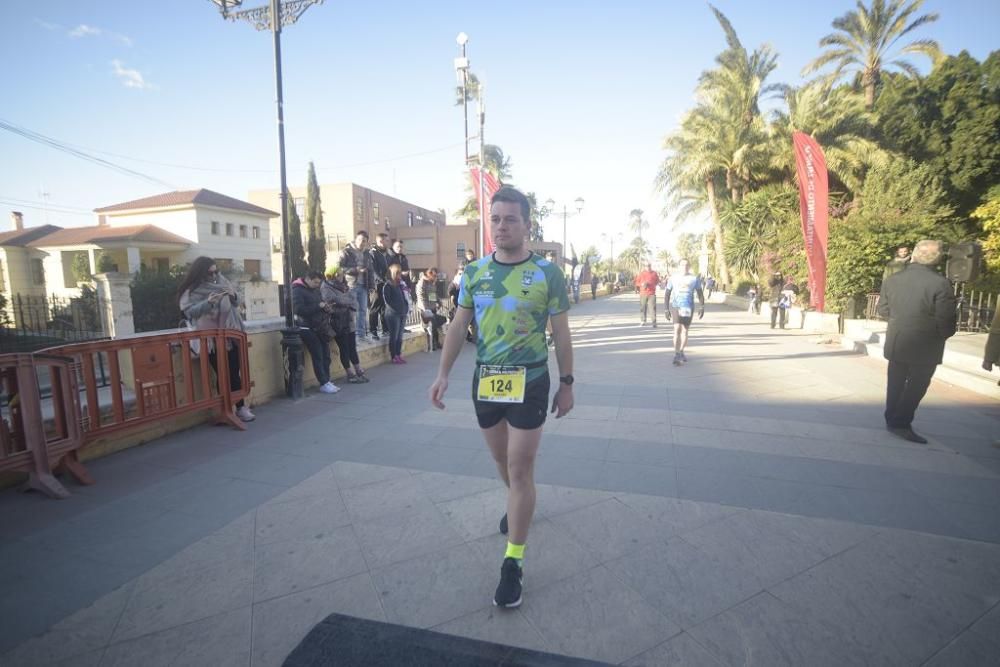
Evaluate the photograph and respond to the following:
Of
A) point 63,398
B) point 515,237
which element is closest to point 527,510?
point 515,237

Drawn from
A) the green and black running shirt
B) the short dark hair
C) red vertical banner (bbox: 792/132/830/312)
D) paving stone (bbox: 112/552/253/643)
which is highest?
red vertical banner (bbox: 792/132/830/312)

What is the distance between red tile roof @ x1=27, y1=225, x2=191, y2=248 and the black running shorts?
38377 mm

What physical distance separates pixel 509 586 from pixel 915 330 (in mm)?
4725

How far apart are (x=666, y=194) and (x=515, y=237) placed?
3325 cm

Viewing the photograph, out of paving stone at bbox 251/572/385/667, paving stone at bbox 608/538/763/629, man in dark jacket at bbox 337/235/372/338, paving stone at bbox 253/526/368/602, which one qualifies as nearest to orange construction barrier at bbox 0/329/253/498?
paving stone at bbox 253/526/368/602

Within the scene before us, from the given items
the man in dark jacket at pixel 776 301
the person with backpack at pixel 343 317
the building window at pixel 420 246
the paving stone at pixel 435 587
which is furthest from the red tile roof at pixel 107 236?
the paving stone at pixel 435 587

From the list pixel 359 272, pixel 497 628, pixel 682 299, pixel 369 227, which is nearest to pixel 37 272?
pixel 369 227

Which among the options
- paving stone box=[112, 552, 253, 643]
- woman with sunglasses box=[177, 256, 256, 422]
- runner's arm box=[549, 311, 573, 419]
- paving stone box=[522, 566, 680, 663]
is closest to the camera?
paving stone box=[522, 566, 680, 663]

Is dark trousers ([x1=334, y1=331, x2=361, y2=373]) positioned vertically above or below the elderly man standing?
below

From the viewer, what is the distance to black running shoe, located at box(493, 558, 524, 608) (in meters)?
2.38

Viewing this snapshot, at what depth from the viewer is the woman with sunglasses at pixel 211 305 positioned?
541 cm

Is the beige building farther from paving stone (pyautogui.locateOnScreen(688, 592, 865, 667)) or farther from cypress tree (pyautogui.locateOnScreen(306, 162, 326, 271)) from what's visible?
paving stone (pyautogui.locateOnScreen(688, 592, 865, 667))

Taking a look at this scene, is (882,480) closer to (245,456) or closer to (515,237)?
(515,237)

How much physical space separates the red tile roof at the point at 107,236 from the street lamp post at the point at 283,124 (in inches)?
1270
